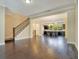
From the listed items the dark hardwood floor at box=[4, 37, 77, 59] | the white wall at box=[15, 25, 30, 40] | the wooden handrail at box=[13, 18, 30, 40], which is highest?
the wooden handrail at box=[13, 18, 30, 40]

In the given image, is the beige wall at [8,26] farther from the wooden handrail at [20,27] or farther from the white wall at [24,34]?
the white wall at [24,34]

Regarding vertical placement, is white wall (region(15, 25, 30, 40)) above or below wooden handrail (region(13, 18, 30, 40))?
below

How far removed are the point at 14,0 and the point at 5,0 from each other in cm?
58

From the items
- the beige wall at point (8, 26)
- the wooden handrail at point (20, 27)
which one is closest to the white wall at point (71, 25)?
the wooden handrail at point (20, 27)

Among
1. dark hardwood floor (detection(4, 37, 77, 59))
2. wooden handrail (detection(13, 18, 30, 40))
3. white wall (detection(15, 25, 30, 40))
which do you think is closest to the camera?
dark hardwood floor (detection(4, 37, 77, 59))

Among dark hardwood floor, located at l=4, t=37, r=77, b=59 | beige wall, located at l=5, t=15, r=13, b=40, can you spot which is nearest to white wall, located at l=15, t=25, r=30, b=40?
beige wall, located at l=5, t=15, r=13, b=40

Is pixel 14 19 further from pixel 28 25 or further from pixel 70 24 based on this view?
pixel 70 24

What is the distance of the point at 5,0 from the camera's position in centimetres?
669

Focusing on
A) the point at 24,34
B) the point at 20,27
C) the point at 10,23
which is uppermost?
the point at 10,23

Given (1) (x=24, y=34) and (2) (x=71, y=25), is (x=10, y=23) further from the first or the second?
(2) (x=71, y=25)

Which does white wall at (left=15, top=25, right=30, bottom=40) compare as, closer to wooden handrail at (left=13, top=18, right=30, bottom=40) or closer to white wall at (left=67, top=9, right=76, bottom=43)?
wooden handrail at (left=13, top=18, right=30, bottom=40)

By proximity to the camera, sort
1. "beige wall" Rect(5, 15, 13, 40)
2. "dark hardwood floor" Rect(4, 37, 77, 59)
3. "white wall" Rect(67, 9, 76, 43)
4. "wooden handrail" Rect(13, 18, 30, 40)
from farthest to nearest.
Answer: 1. "wooden handrail" Rect(13, 18, 30, 40)
2. "beige wall" Rect(5, 15, 13, 40)
3. "white wall" Rect(67, 9, 76, 43)
4. "dark hardwood floor" Rect(4, 37, 77, 59)

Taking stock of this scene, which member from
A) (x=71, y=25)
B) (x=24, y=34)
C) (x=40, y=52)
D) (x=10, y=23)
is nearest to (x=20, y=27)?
(x=24, y=34)

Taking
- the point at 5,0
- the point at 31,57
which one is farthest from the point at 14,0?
the point at 31,57
